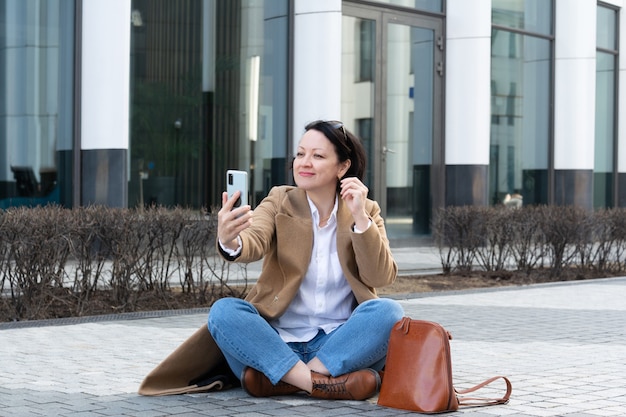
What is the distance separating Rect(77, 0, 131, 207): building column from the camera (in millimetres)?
14633

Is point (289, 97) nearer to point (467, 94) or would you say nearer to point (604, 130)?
point (467, 94)

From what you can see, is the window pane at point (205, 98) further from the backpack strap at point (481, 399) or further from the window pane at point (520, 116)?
the backpack strap at point (481, 399)

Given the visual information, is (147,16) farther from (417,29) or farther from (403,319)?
(403,319)

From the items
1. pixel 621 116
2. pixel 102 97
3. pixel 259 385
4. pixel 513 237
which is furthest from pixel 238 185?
pixel 621 116

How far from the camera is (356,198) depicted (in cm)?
506

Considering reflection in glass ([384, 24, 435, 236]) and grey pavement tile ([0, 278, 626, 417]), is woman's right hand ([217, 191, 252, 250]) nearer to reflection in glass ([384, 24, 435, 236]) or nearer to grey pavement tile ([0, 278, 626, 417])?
grey pavement tile ([0, 278, 626, 417])

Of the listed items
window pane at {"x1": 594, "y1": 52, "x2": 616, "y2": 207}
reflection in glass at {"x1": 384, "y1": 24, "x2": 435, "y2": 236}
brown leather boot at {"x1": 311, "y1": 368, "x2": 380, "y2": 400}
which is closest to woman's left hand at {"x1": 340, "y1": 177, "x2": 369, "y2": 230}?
brown leather boot at {"x1": 311, "y1": 368, "x2": 380, "y2": 400}

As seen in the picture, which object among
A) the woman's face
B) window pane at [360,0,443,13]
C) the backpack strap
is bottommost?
the backpack strap

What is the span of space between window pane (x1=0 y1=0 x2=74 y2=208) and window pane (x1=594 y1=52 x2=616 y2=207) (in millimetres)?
13134

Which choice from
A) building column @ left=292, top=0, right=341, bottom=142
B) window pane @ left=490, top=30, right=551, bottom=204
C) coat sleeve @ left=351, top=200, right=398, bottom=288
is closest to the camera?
coat sleeve @ left=351, top=200, right=398, bottom=288

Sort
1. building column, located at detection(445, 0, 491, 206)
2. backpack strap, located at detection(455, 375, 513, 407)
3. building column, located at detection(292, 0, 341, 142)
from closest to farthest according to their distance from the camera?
backpack strap, located at detection(455, 375, 513, 407) < building column, located at detection(292, 0, 341, 142) < building column, located at detection(445, 0, 491, 206)

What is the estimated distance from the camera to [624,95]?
2450 centimetres

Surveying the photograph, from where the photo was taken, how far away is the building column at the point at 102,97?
48.0 feet

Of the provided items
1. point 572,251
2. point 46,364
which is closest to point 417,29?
point 572,251
